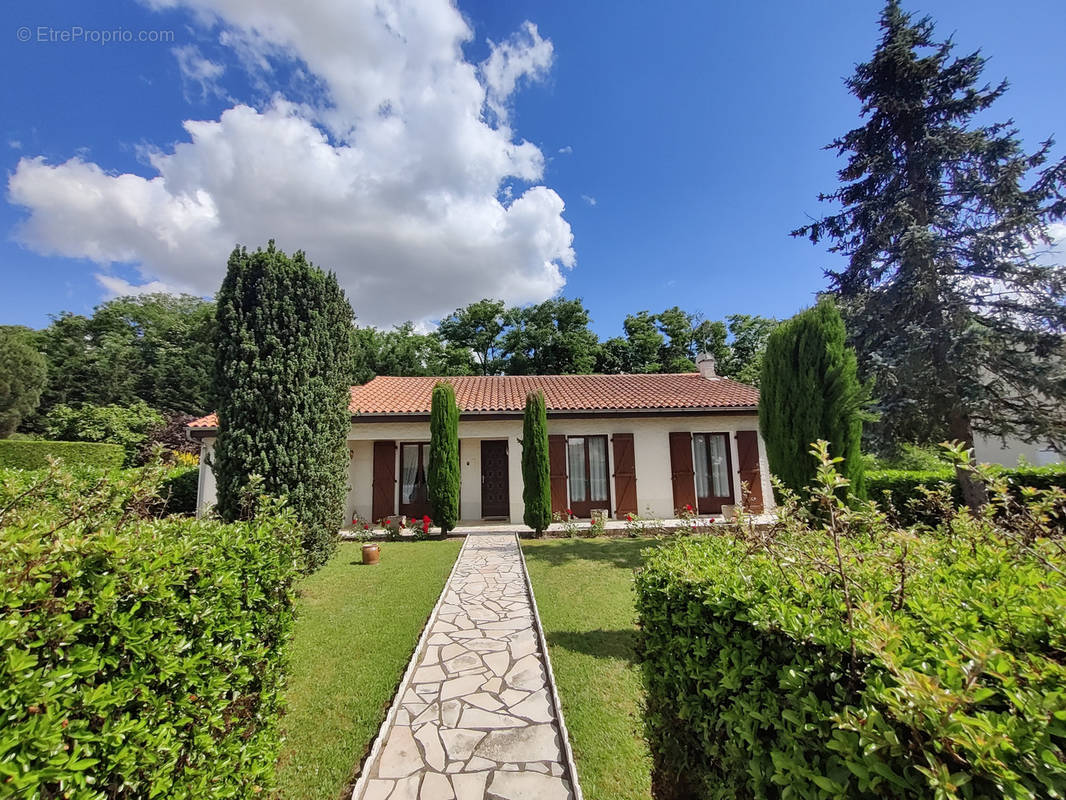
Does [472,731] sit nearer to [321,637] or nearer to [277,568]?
[277,568]

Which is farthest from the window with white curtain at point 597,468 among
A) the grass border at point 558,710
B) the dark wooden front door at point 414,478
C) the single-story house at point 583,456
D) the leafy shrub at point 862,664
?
the leafy shrub at point 862,664

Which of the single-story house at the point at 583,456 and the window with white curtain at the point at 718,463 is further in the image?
the window with white curtain at the point at 718,463

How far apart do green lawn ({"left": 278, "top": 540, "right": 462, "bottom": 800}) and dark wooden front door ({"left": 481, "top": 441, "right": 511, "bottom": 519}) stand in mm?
4802

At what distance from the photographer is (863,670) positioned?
3.91ft

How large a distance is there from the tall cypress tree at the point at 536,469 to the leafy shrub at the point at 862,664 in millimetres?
7912

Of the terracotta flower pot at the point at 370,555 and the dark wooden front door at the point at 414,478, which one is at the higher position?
the dark wooden front door at the point at 414,478

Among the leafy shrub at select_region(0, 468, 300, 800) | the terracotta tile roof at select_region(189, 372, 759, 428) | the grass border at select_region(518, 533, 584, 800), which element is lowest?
the grass border at select_region(518, 533, 584, 800)

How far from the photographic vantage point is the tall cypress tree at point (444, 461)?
34.5 ft

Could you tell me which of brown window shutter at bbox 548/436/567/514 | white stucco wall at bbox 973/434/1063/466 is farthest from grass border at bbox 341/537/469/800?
white stucco wall at bbox 973/434/1063/466

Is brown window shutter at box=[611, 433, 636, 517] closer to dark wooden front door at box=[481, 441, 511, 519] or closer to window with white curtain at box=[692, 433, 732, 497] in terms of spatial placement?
window with white curtain at box=[692, 433, 732, 497]

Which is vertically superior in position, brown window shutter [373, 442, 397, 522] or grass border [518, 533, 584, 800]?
brown window shutter [373, 442, 397, 522]

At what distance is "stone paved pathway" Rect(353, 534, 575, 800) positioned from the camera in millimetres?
2533

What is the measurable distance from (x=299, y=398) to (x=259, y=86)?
555cm

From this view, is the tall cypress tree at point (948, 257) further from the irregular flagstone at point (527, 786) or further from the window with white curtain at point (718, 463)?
the irregular flagstone at point (527, 786)
